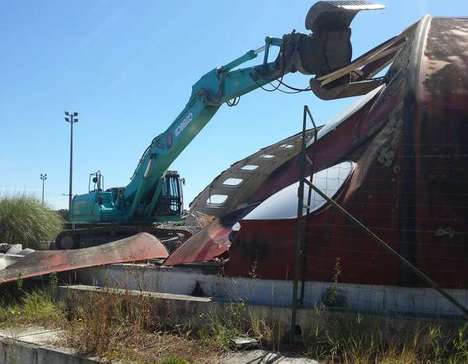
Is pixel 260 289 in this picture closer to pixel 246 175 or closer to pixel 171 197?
pixel 246 175

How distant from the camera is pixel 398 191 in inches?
227

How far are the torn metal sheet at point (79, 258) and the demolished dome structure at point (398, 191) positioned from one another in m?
2.49

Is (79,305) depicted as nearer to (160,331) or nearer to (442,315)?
(160,331)

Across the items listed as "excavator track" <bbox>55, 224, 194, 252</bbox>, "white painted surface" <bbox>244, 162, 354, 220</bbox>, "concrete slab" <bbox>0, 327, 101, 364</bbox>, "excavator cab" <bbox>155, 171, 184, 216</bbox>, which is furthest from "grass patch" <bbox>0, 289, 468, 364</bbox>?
"excavator cab" <bbox>155, 171, 184, 216</bbox>

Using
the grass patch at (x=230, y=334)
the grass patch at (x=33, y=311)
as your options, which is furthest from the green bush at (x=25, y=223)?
the grass patch at (x=230, y=334)

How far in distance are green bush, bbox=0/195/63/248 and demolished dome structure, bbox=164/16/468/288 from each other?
1579 cm

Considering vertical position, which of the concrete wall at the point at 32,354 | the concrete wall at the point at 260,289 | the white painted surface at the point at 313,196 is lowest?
the concrete wall at the point at 32,354

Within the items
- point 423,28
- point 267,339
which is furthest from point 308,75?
point 267,339

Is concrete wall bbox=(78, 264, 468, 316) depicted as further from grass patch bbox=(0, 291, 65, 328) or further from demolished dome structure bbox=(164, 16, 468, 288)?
grass patch bbox=(0, 291, 65, 328)

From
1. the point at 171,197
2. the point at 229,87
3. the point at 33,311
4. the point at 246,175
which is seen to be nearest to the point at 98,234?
the point at 171,197

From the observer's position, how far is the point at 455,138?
18.6 ft

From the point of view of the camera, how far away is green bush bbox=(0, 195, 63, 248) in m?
21.0

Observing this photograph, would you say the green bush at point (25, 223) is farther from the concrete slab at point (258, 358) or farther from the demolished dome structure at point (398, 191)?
the concrete slab at point (258, 358)

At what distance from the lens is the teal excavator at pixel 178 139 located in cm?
1205
